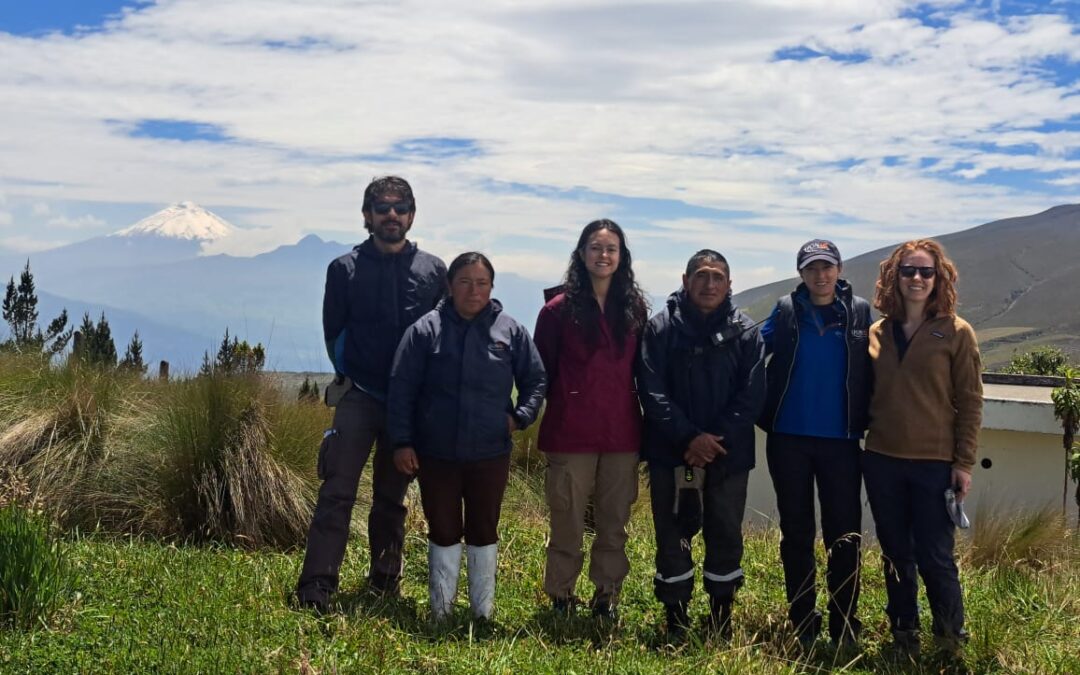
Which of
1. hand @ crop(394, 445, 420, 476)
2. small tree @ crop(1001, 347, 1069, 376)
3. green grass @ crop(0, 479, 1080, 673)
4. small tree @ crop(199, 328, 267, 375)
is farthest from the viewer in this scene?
small tree @ crop(1001, 347, 1069, 376)

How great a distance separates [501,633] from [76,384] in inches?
161

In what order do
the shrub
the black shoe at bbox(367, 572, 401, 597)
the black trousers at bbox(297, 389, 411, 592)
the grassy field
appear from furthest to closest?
1. the black shoe at bbox(367, 572, 401, 597)
2. the black trousers at bbox(297, 389, 411, 592)
3. the shrub
4. the grassy field

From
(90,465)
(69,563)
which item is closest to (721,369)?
(69,563)

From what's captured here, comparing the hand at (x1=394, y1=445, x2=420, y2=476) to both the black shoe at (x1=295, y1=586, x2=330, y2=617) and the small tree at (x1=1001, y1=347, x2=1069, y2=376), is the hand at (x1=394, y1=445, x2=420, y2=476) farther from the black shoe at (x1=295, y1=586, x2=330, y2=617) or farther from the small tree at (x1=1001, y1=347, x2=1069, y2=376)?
the small tree at (x1=1001, y1=347, x2=1069, y2=376)

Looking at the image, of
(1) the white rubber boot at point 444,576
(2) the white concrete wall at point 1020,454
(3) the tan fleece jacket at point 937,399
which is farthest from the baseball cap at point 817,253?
(2) the white concrete wall at point 1020,454

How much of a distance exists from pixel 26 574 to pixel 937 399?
4.02m

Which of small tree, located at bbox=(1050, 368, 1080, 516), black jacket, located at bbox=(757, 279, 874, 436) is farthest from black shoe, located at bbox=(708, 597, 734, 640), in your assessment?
small tree, located at bbox=(1050, 368, 1080, 516)

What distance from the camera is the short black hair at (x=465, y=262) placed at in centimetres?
473

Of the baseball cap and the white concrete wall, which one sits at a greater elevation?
the baseball cap

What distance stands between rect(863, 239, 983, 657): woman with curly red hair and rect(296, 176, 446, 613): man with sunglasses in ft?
7.27

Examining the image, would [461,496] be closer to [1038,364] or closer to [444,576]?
[444,576]

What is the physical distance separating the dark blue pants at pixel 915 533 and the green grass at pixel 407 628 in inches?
7.1

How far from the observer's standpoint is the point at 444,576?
15.4 ft

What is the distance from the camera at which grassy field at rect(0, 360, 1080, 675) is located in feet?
12.9
